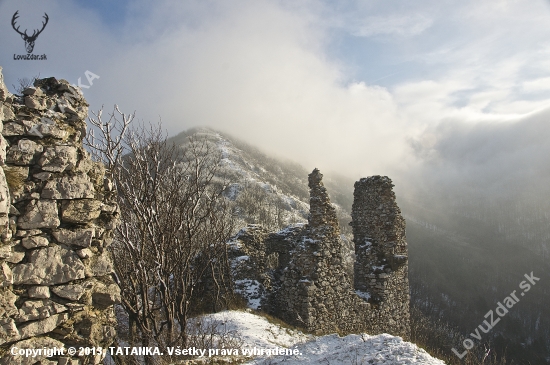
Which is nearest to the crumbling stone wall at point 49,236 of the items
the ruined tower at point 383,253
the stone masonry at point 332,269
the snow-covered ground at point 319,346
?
the snow-covered ground at point 319,346

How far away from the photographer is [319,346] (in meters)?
7.72

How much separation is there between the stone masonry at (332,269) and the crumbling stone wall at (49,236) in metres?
7.26

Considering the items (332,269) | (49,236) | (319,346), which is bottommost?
(319,346)

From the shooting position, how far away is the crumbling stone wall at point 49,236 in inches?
123

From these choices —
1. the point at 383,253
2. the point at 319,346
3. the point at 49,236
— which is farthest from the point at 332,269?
the point at 49,236

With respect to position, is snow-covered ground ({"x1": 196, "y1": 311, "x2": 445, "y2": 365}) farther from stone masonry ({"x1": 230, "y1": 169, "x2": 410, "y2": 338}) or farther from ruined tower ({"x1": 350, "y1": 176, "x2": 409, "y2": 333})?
ruined tower ({"x1": 350, "y1": 176, "x2": 409, "y2": 333})

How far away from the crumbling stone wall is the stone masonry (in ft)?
23.8

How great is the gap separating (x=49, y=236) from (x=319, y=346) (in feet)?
21.1

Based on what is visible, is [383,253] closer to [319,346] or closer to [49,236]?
[319,346]

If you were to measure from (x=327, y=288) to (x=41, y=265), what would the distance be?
28.1ft

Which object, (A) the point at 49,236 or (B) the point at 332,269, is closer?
(A) the point at 49,236

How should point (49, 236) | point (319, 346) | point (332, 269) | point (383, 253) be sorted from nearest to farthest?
point (49, 236)
point (319, 346)
point (332, 269)
point (383, 253)

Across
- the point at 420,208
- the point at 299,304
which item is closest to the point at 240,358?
the point at 299,304

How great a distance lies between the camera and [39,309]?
10.5ft
